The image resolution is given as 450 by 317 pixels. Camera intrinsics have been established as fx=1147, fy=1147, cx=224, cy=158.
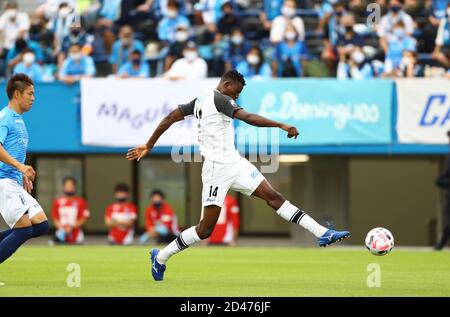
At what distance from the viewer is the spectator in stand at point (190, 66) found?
24.8 m

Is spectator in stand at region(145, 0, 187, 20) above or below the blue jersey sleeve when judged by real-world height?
above

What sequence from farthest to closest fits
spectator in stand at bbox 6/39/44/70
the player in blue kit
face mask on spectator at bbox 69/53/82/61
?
spectator in stand at bbox 6/39/44/70 < face mask on spectator at bbox 69/53/82/61 < the player in blue kit

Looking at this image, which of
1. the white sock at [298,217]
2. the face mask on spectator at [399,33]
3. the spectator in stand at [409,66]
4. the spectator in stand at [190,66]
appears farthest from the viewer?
the face mask on spectator at [399,33]

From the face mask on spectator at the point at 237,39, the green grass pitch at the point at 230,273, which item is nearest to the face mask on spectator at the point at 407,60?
the face mask on spectator at the point at 237,39

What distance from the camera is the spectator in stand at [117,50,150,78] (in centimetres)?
2520

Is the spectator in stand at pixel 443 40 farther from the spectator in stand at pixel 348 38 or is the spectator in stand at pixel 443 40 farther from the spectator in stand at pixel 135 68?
the spectator in stand at pixel 135 68

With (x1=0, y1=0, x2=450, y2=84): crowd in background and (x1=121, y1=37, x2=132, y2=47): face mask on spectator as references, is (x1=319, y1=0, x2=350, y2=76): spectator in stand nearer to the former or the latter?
(x1=0, y1=0, x2=450, y2=84): crowd in background

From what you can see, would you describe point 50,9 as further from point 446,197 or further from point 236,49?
point 446,197

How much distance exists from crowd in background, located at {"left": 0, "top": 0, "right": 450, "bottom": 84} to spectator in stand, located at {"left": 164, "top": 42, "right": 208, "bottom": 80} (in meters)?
0.02

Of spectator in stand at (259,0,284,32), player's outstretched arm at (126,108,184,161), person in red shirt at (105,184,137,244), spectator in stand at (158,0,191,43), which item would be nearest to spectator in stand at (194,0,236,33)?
spectator in stand at (158,0,191,43)

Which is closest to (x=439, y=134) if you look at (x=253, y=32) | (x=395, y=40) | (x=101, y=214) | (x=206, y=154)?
(x=395, y=40)

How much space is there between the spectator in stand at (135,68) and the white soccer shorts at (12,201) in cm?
1286

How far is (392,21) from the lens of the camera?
25.6 meters

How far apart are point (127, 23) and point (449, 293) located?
54.1 ft
